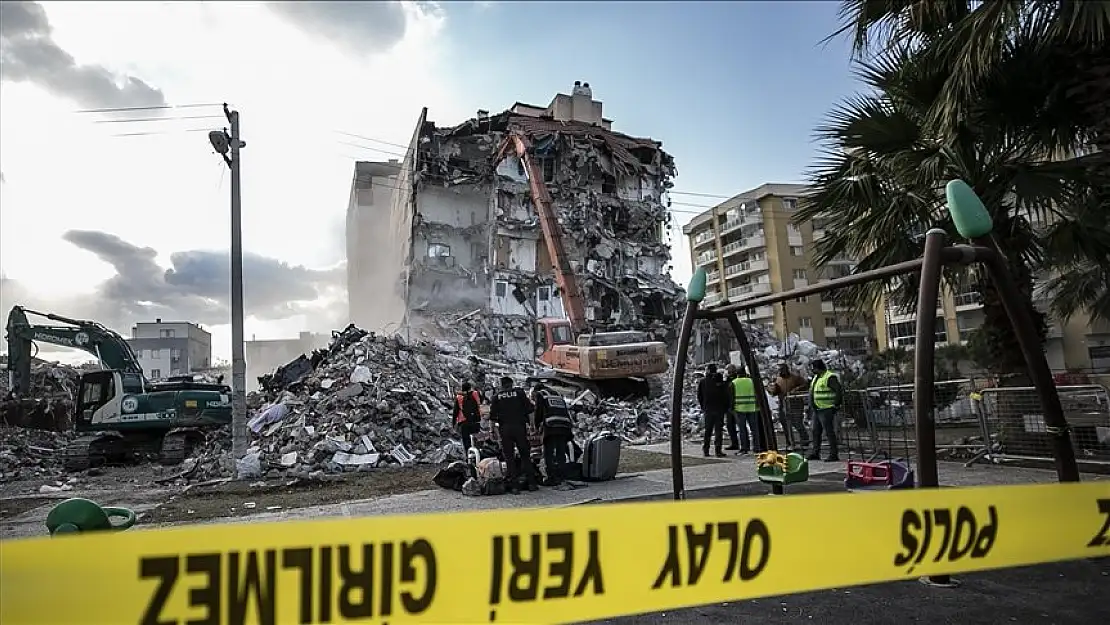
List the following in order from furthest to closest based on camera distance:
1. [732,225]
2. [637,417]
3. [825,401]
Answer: [732,225] → [637,417] → [825,401]

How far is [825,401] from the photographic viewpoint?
31.6 ft

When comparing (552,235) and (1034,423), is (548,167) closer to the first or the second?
(552,235)

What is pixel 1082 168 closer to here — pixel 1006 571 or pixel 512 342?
pixel 1006 571

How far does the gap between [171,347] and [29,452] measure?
56461 mm

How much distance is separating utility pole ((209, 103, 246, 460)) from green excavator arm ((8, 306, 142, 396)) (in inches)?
230

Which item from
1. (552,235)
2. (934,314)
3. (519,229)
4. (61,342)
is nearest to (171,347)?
(519,229)

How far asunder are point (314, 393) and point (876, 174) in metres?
12.9

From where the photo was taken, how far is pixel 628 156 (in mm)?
45875

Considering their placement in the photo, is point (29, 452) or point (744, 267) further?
point (744, 267)

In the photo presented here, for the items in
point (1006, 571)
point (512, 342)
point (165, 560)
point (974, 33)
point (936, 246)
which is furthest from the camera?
point (512, 342)

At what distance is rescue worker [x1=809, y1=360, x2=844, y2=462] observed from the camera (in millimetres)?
9562

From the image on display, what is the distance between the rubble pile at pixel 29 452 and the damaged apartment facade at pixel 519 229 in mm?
20994

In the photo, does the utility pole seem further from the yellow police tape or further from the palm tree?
the yellow police tape

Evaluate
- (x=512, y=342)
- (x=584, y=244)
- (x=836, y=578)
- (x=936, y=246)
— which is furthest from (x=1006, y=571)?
(x=584, y=244)
